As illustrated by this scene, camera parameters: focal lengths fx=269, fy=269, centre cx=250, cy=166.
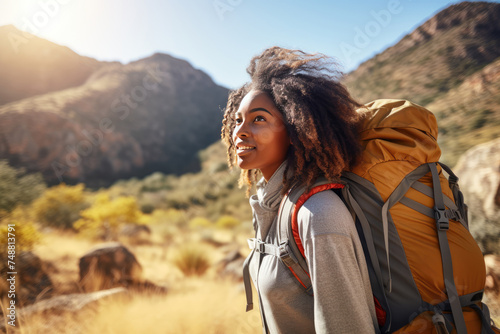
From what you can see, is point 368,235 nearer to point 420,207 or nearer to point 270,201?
point 420,207

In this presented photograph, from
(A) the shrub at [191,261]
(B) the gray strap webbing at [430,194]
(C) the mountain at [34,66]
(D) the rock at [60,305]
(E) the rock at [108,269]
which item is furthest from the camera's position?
(C) the mountain at [34,66]

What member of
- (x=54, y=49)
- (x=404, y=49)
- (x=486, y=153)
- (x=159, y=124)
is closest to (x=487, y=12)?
(x=404, y=49)

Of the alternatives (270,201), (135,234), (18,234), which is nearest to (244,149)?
(270,201)

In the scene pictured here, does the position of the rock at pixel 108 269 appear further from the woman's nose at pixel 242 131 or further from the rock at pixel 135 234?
the woman's nose at pixel 242 131

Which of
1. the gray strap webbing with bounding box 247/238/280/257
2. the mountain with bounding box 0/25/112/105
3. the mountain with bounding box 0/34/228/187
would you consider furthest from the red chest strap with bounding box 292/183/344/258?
the mountain with bounding box 0/25/112/105

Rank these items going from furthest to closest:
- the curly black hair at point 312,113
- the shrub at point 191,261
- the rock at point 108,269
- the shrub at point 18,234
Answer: the shrub at point 191,261 < the rock at point 108,269 < the shrub at point 18,234 < the curly black hair at point 312,113

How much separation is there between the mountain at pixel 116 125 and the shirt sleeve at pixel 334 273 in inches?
581

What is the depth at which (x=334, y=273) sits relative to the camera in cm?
97

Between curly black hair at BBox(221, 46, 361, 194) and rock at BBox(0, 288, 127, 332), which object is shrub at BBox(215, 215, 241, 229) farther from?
curly black hair at BBox(221, 46, 361, 194)

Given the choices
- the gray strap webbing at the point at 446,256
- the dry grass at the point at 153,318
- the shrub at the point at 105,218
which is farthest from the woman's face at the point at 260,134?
the shrub at the point at 105,218

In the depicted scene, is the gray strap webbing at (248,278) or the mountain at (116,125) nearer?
the gray strap webbing at (248,278)

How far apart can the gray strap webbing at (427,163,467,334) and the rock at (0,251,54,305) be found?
5.15m

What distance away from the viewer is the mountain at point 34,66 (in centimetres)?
2586

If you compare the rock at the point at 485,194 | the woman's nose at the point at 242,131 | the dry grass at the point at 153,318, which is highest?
the woman's nose at the point at 242,131
